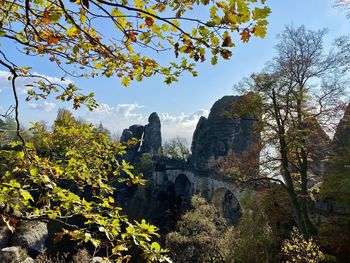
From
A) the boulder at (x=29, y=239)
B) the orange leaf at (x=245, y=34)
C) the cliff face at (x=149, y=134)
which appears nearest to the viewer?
the orange leaf at (x=245, y=34)

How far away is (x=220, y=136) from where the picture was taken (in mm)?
43906

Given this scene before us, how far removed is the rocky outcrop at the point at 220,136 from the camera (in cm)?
4247

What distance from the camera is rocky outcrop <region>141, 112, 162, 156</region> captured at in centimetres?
5880

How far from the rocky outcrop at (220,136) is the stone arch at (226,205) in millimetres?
5257

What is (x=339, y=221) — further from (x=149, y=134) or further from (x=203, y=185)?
(x=149, y=134)

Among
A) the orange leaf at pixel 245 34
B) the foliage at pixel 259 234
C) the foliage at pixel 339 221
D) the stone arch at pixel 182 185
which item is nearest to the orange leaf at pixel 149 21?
the orange leaf at pixel 245 34

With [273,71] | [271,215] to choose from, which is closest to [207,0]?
[273,71]

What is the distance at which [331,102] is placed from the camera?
1262 cm

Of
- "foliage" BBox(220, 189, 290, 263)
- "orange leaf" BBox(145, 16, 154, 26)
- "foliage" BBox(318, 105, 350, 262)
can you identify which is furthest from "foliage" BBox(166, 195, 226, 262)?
"orange leaf" BBox(145, 16, 154, 26)

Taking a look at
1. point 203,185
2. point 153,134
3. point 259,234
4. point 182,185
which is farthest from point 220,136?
point 259,234

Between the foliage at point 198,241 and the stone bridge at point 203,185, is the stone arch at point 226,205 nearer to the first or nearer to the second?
the stone bridge at point 203,185

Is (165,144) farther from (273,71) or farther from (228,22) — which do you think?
(228,22)

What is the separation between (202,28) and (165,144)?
229ft

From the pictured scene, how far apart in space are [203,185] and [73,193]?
120 ft
